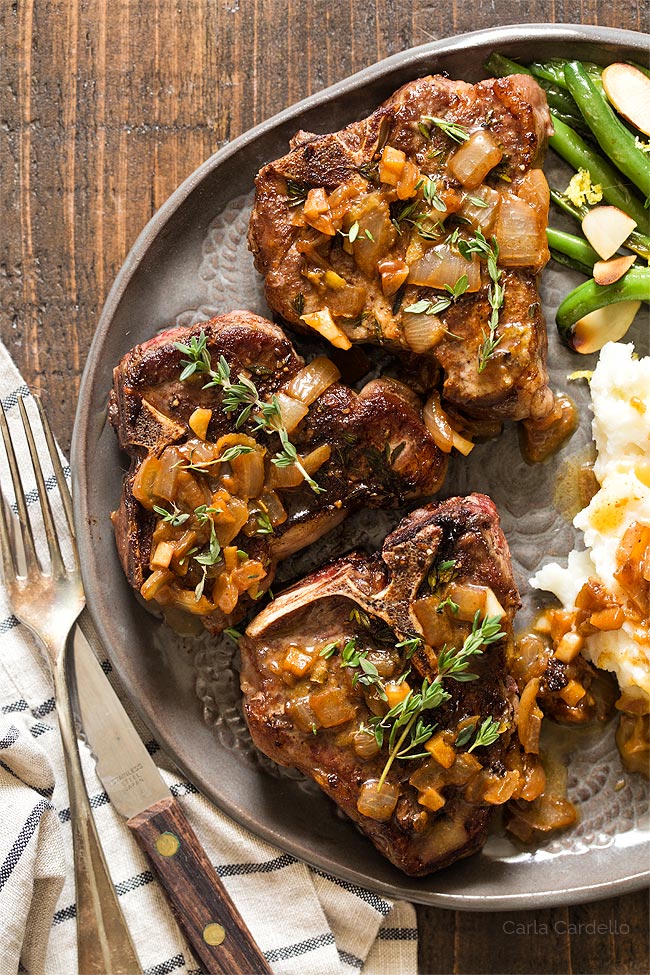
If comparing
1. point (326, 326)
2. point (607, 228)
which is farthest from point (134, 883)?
point (607, 228)

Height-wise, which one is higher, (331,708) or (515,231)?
(515,231)

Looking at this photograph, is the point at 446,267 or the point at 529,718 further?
the point at 529,718

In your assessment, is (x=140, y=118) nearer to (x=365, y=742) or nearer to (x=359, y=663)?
(x=359, y=663)

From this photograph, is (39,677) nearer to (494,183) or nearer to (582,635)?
(582,635)

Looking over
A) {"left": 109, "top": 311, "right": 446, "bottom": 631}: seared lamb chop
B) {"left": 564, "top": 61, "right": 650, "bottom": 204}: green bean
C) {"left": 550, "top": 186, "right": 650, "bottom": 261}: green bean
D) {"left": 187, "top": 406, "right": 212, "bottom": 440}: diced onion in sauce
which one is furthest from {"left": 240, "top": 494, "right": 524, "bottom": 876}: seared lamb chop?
{"left": 564, "top": 61, "right": 650, "bottom": 204}: green bean

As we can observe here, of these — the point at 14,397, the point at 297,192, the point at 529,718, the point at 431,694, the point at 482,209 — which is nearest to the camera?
the point at 431,694

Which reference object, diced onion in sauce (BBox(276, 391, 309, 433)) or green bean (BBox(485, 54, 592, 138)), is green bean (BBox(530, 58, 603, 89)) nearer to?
green bean (BBox(485, 54, 592, 138))

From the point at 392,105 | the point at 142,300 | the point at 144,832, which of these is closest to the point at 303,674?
the point at 144,832
